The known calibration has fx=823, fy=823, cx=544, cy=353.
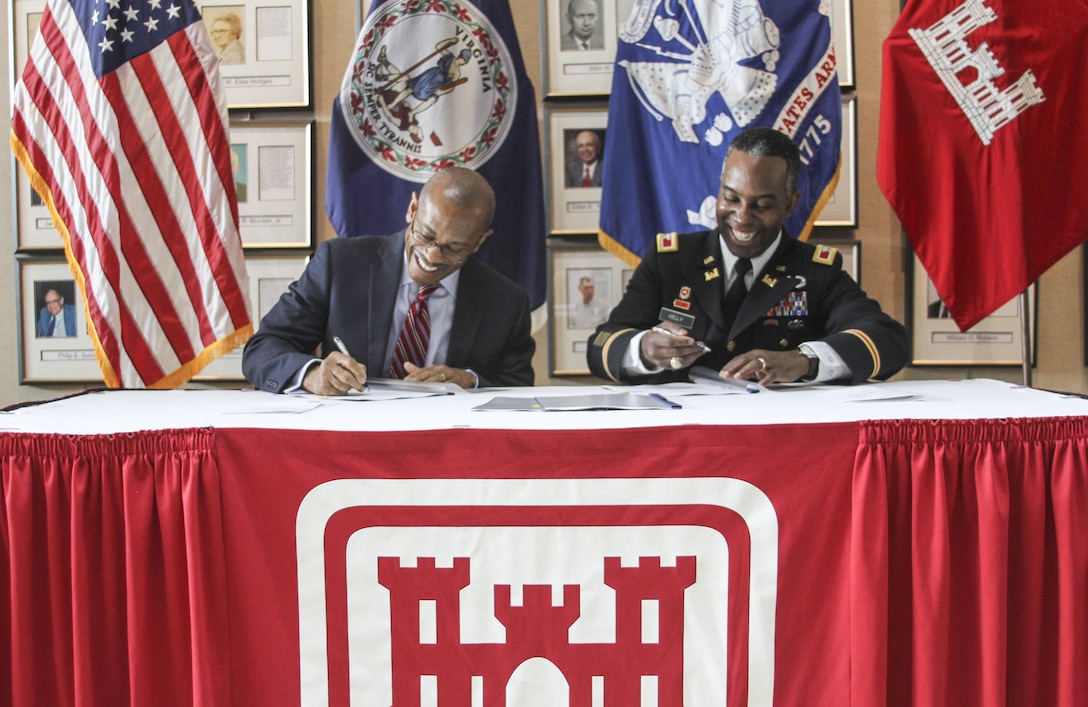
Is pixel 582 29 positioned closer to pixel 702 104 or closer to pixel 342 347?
pixel 702 104

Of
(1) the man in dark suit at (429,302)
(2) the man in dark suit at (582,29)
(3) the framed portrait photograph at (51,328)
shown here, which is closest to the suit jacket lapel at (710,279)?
(1) the man in dark suit at (429,302)

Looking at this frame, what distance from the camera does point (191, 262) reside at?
2.60m

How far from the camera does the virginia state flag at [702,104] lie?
2705mm

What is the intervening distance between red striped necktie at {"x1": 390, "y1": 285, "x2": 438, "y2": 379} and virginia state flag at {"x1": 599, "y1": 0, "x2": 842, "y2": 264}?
2.77 ft

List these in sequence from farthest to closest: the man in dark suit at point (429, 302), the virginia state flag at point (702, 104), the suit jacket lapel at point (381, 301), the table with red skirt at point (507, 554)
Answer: the virginia state flag at point (702, 104)
the suit jacket lapel at point (381, 301)
the man in dark suit at point (429, 302)
the table with red skirt at point (507, 554)

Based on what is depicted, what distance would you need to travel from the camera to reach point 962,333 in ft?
9.68

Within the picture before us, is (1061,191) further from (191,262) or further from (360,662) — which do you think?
(191,262)

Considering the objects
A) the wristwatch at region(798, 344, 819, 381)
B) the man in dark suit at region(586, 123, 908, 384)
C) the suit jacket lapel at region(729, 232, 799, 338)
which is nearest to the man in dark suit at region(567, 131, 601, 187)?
the man in dark suit at region(586, 123, 908, 384)

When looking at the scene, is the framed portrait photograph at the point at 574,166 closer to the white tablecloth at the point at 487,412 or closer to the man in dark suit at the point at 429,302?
the man in dark suit at the point at 429,302

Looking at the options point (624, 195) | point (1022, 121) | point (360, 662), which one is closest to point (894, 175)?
point (1022, 121)

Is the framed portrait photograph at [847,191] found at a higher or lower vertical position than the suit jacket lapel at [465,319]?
higher

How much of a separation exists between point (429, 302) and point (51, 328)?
5.56 ft

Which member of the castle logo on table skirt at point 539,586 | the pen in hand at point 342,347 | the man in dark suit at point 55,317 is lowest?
the castle logo on table skirt at point 539,586

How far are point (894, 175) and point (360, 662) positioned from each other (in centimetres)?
222
